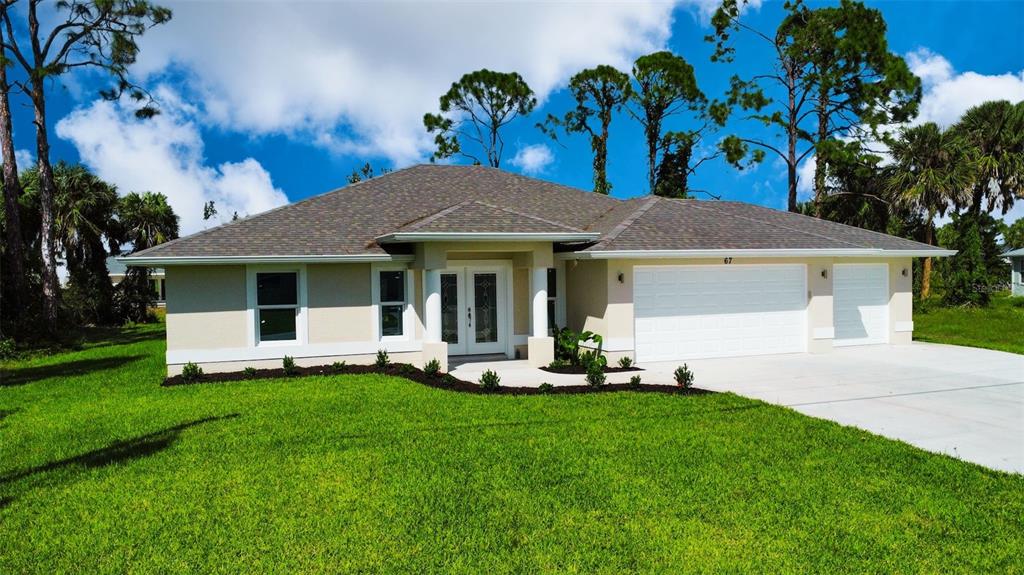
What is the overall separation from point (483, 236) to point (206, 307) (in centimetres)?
604

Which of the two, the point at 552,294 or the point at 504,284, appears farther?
the point at 552,294

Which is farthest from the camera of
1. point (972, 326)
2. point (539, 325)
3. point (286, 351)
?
point (972, 326)

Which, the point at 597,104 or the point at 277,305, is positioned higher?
the point at 597,104

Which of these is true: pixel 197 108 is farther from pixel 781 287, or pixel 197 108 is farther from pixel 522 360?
pixel 781 287

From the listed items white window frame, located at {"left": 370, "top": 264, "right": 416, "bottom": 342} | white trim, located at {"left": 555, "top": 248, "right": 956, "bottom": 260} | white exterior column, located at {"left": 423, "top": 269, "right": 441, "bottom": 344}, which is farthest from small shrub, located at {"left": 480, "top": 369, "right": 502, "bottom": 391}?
white trim, located at {"left": 555, "top": 248, "right": 956, "bottom": 260}

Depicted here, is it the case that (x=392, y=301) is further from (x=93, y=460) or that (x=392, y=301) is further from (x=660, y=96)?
(x=660, y=96)

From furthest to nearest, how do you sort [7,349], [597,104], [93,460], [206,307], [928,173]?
[597,104], [928,173], [7,349], [206,307], [93,460]

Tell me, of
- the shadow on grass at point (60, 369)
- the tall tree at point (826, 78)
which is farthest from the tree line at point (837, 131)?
the shadow on grass at point (60, 369)

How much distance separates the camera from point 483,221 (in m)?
13.3

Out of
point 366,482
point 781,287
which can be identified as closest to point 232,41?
point 366,482

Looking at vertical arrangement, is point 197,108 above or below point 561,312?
above

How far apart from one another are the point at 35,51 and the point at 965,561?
28332 mm

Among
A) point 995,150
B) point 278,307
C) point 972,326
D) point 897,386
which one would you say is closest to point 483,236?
point 278,307

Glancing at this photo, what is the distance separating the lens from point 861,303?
1656cm
